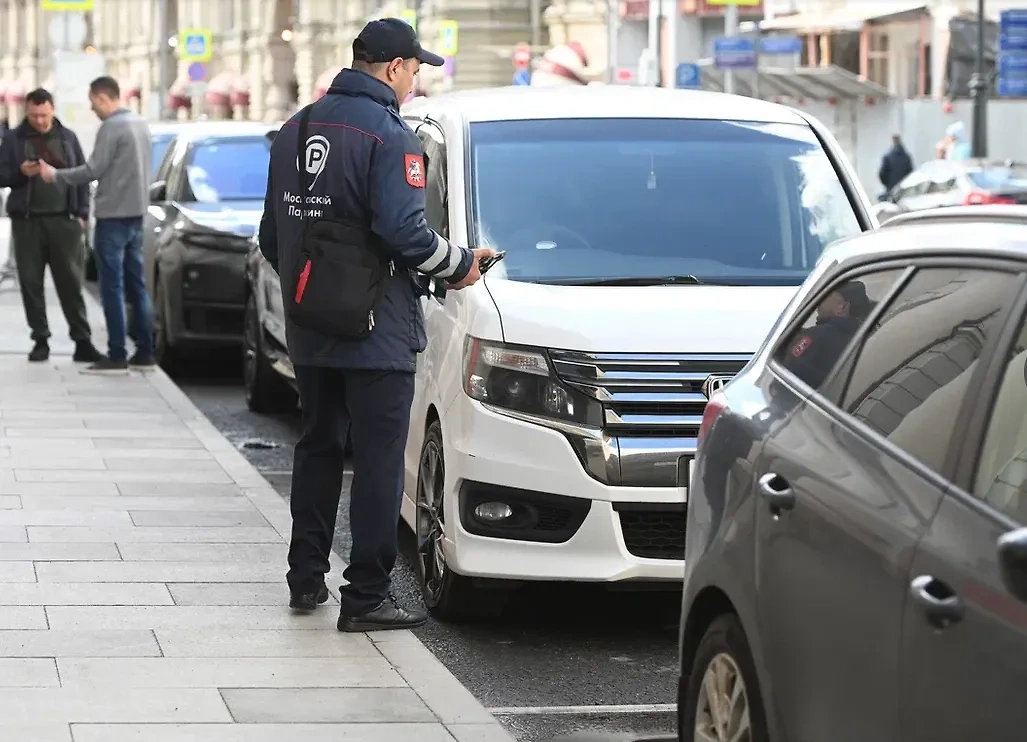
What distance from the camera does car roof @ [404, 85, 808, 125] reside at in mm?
8164

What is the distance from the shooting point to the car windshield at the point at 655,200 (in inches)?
301

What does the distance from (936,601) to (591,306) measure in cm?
359

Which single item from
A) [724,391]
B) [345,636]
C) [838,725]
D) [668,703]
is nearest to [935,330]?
[838,725]

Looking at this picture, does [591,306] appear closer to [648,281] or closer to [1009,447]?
[648,281]

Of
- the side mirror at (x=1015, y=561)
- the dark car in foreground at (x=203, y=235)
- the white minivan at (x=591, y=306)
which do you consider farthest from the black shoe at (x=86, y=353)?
the side mirror at (x=1015, y=561)

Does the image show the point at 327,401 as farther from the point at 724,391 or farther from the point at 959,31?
the point at 959,31

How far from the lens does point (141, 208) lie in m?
14.2

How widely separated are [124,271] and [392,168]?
8295mm

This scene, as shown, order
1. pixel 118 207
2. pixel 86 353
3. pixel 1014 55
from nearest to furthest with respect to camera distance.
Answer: pixel 118 207 → pixel 86 353 → pixel 1014 55

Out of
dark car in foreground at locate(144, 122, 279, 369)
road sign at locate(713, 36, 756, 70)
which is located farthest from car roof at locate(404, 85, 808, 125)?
road sign at locate(713, 36, 756, 70)

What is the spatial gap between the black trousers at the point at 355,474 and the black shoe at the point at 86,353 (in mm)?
8183

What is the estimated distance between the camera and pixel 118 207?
14117mm

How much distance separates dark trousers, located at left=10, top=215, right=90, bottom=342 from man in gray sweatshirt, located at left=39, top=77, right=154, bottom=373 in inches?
15.1

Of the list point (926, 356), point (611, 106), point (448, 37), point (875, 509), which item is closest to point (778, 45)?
point (448, 37)
